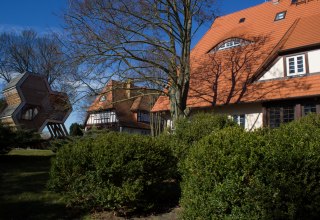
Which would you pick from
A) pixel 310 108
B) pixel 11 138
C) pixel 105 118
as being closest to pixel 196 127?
pixel 11 138

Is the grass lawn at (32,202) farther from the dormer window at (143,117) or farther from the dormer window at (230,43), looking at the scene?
the dormer window at (143,117)

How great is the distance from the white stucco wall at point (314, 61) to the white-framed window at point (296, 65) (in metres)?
0.33

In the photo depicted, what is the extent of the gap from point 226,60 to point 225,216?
1754cm

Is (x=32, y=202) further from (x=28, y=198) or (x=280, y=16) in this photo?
(x=280, y=16)

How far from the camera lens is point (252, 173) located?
204 inches

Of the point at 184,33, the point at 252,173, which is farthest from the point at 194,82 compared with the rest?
the point at 252,173

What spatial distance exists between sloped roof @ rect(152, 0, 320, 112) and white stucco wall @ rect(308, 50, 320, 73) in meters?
0.47

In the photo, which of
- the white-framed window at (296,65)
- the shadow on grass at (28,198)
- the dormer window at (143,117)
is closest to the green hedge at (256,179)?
the shadow on grass at (28,198)

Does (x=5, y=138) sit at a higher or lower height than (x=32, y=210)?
higher

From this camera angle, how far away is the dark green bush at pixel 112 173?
692 centimetres

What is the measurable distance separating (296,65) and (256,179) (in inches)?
573

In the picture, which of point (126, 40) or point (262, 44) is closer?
point (126, 40)

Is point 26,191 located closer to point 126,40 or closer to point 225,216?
point 225,216

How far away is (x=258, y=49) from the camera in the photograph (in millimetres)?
20750
